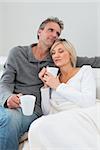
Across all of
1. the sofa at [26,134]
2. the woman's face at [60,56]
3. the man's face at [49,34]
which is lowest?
the sofa at [26,134]

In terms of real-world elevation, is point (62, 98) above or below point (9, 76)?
below

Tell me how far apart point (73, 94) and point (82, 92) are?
59 millimetres

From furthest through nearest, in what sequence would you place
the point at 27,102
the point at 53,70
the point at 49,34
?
the point at 49,34, the point at 53,70, the point at 27,102

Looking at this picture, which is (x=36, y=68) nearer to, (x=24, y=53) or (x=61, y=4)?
(x=24, y=53)

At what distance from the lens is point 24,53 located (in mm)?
1864

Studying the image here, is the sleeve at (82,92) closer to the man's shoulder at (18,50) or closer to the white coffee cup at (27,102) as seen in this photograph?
the white coffee cup at (27,102)

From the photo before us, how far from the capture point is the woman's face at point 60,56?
177cm

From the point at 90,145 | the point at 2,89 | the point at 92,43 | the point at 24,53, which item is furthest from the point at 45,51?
the point at 90,145

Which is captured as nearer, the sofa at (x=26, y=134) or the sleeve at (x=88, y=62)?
the sofa at (x=26, y=134)

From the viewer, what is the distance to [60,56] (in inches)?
69.5

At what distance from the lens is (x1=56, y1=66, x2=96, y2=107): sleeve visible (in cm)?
159

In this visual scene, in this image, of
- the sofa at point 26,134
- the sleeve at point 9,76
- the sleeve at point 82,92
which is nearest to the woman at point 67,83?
the sleeve at point 82,92

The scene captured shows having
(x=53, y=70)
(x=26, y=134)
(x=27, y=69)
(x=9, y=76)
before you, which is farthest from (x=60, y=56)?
(x=26, y=134)

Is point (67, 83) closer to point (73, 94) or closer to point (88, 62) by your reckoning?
point (73, 94)
